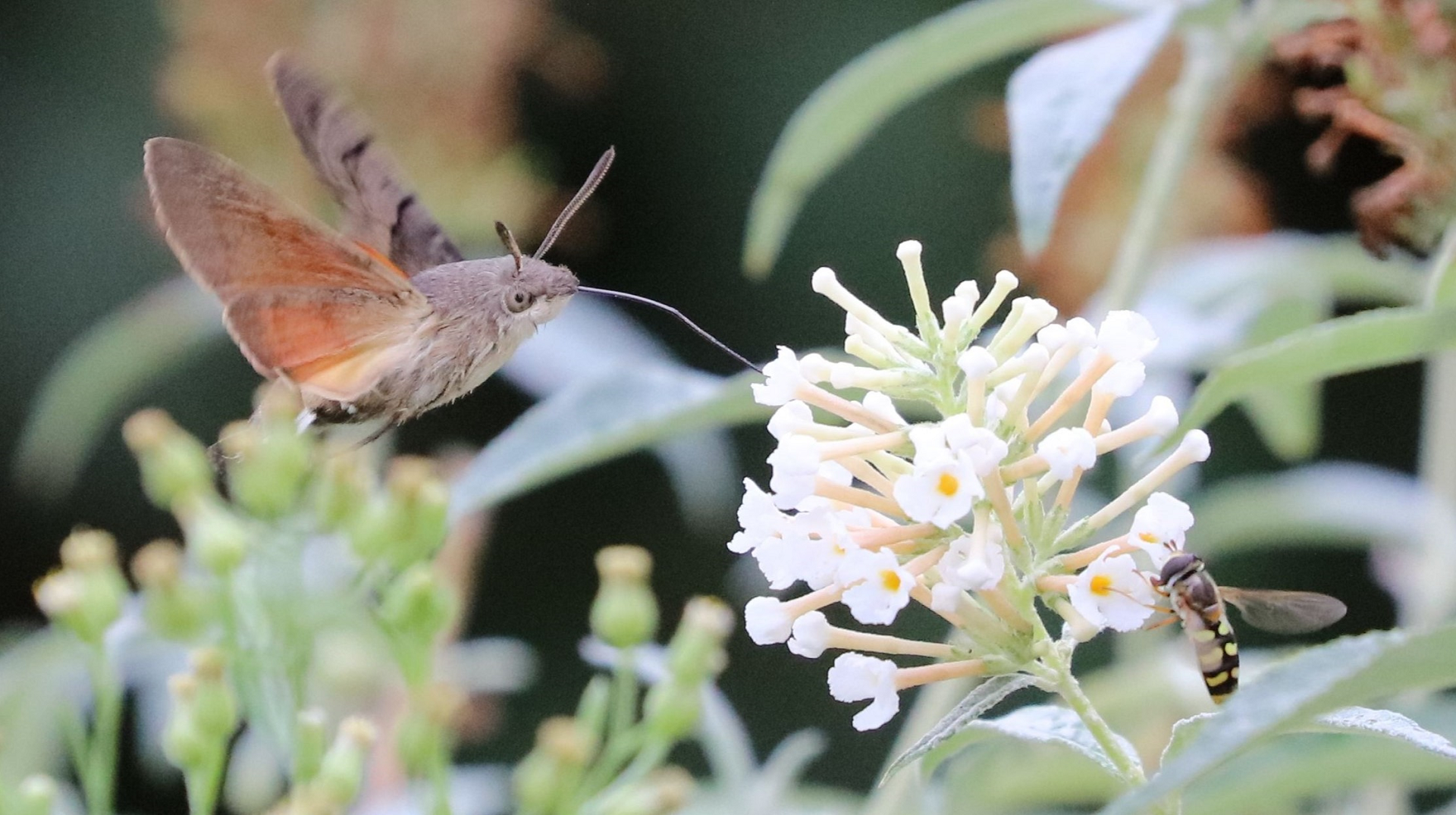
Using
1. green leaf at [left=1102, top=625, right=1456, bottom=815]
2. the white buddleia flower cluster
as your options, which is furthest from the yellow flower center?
green leaf at [left=1102, top=625, right=1456, bottom=815]

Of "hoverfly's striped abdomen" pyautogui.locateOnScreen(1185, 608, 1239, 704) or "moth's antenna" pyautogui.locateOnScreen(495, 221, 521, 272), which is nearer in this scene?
"hoverfly's striped abdomen" pyautogui.locateOnScreen(1185, 608, 1239, 704)

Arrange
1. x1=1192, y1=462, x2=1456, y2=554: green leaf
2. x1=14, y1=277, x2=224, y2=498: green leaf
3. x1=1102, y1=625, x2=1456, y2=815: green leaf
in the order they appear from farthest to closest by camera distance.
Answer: x1=14, y1=277, x2=224, y2=498: green leaf → x1=1192, y1=462, x2=1456, y2=554: green leaf → x1=1102, y1=625, x2=1456, y2=815: green leaf

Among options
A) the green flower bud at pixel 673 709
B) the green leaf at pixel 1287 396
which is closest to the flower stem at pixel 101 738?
the green flower bud at pixel 673 709

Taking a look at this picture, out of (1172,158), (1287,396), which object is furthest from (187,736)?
(1287,396)

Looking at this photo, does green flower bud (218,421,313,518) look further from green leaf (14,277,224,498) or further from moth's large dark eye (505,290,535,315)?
green leaf (14,277,224,498)

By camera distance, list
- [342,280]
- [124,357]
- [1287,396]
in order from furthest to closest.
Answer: [124,357] → [1287,396] → [342,280]

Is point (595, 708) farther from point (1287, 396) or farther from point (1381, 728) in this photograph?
point (1287, 396)

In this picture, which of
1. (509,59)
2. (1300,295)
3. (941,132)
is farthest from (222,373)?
(1300,295)

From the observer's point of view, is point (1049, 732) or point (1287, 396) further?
point (1287, 396)
